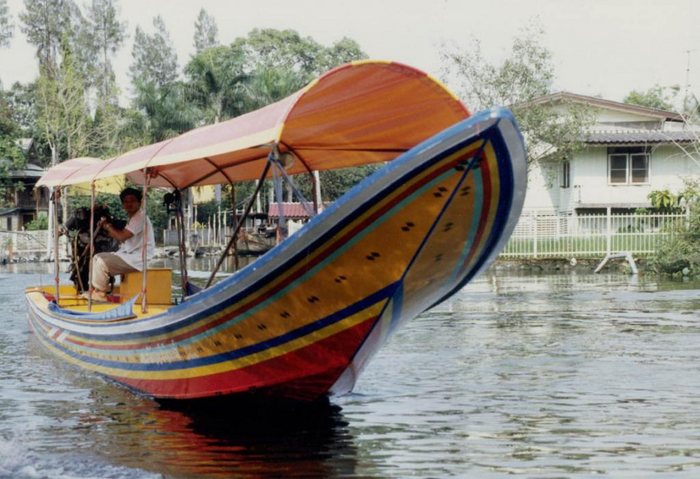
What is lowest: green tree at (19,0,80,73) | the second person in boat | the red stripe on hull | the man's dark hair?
the red stripe on hull

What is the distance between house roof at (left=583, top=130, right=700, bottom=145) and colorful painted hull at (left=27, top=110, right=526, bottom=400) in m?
28.7

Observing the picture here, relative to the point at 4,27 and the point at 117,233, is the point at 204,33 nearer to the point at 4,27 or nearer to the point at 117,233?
the point at 4,27

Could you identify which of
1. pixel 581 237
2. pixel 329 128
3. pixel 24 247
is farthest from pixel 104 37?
pixel 329 128

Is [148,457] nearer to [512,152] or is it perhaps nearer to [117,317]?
[117,317]

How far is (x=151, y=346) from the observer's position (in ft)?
30.6

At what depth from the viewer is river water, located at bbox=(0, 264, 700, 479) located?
7.42m

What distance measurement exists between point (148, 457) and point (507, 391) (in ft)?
12.6

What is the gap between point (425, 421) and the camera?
29.2ft

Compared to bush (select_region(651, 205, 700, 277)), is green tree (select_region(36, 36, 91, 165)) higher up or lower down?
higher up

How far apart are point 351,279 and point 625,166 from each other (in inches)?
1265

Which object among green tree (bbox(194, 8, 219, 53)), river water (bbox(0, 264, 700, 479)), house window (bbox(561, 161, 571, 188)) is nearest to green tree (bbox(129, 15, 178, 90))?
green tree (bbox(194, 8, 219, 53))

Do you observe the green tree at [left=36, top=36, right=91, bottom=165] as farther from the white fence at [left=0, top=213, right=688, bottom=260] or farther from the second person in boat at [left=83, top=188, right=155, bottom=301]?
the second person in boat at [left=83, top=188, right=155, bottom=301]

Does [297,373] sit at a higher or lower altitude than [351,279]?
lower

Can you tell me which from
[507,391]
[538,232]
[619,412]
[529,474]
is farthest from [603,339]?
[538,232]
